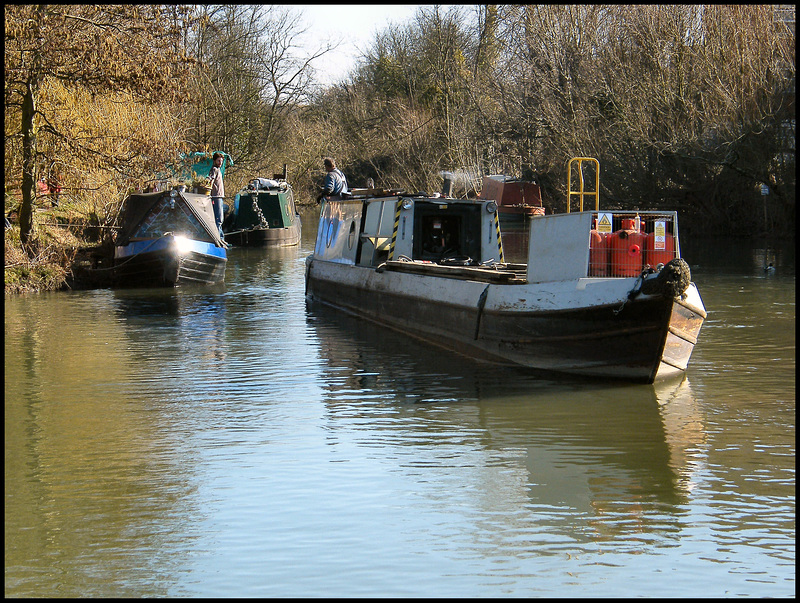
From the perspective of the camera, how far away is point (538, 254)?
417 inches

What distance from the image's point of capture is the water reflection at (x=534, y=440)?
19.9 feet

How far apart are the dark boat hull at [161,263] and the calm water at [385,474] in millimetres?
6624

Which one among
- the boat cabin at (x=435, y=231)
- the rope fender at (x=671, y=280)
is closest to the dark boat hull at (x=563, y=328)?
the rope fender at (x=671, y=280)

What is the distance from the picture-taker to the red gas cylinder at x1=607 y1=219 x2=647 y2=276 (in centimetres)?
1002

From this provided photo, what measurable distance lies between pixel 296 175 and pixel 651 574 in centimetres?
4150

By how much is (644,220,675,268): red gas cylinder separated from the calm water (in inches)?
53.7

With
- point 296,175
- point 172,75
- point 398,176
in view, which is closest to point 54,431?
point 172,75

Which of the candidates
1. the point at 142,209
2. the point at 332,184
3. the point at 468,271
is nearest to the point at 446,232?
the point at 468,271

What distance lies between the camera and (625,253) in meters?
10.0

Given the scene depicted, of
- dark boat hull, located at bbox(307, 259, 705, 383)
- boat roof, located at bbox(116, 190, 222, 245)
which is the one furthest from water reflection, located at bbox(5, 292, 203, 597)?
boat roof, located at bbox(116, 190, 222, 245)

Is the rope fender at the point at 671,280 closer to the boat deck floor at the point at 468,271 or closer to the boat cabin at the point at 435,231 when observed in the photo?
the boat deck floor at the point at 468,271

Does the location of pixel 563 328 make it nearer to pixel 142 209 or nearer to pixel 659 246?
pixel 659 246

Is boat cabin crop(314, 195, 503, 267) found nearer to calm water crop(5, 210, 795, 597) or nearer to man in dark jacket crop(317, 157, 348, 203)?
calm water crop(5, 210, 795, 597)

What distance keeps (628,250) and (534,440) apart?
2.97 m
